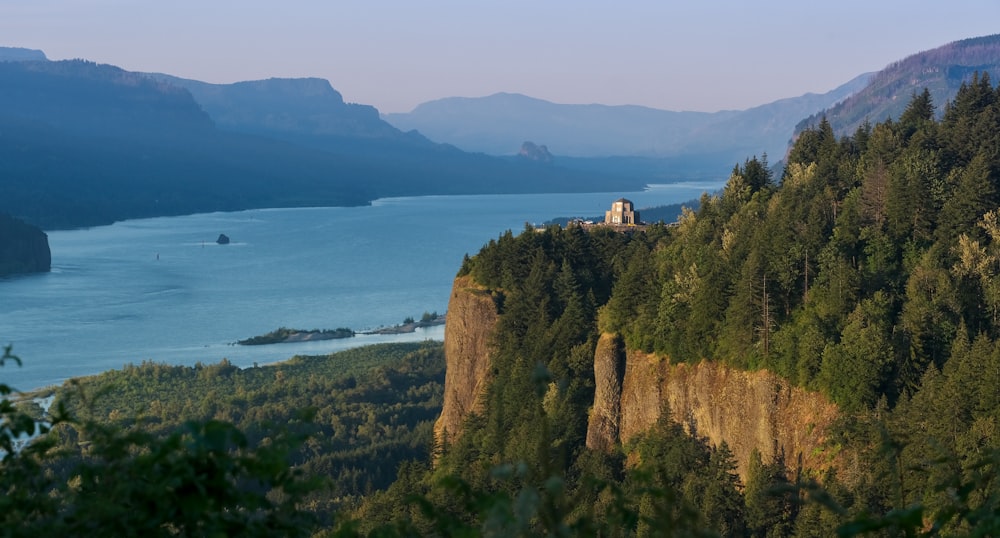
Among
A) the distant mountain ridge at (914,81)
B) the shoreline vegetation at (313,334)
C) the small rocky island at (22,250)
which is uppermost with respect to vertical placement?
the distant mountain ridge at (914,81)

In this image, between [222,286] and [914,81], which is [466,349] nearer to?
[222,286]

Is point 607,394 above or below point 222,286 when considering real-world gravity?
above

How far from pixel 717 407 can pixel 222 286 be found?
6203 centimetres

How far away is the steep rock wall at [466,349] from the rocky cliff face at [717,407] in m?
5.78

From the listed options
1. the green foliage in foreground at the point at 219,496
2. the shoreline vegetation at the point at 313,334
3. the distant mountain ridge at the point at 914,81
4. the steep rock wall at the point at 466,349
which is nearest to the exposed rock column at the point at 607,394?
the steep rock wall at the point at 466,349

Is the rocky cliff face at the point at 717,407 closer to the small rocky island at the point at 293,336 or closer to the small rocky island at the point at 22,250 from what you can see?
the small rocky island at the point at 293,336

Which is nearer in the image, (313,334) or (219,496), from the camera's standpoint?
(219,496)

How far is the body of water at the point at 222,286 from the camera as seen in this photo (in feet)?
180

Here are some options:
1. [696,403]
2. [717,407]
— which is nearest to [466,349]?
[696,403]

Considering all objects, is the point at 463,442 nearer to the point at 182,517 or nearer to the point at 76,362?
the point at 182,517

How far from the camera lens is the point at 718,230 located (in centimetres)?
2755

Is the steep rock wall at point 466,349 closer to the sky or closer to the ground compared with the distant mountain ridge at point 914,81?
closer to the ground

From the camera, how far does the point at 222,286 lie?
3120 inches

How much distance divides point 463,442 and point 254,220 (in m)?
117
